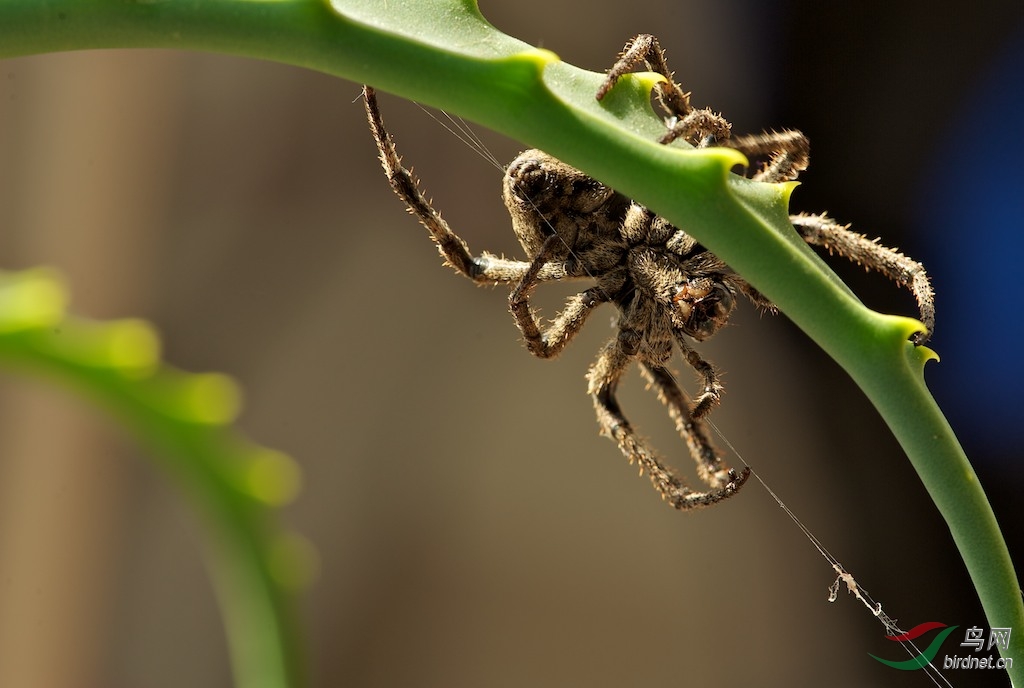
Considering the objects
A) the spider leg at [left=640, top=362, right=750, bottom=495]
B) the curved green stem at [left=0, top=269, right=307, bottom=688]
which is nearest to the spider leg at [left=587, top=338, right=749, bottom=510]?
the spider leg at [left=640, top=362, right=750, bottom=495]

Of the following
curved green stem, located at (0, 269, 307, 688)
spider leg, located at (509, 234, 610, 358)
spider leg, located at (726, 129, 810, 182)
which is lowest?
curved green stem, located at (0, 269, 307, 688)

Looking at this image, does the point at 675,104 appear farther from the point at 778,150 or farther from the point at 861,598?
the point at 861,598

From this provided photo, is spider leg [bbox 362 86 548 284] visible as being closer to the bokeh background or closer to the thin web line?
the thin web line

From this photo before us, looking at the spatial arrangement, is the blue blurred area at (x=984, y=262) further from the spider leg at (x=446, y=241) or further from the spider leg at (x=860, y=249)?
the spider leg at (x=446, y=241)

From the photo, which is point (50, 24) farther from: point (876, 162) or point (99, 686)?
point (99, 686)

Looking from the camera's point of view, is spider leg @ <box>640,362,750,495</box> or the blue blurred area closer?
spider leg @ <box>640,362,750,495</box>

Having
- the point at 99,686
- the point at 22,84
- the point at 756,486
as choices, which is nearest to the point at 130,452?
the point at 99,686

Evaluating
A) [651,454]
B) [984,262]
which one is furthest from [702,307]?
[984,262]

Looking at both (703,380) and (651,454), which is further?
(651,454)
